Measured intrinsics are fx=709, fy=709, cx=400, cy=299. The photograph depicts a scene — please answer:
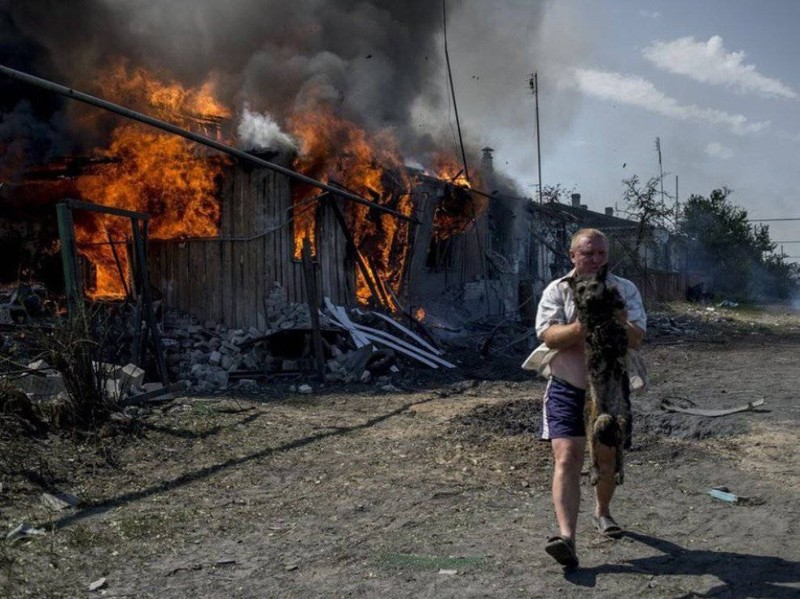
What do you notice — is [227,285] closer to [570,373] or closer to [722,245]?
[570,373]

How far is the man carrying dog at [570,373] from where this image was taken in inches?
144

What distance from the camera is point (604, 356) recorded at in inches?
144

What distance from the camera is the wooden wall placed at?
1318 centimetres

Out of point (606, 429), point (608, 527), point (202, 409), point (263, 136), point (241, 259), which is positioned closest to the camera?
point (606, 429)

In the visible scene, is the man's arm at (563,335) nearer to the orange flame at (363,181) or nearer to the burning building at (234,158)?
the burning building at (234,158)

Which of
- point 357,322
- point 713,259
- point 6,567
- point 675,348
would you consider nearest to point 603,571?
point 6,567

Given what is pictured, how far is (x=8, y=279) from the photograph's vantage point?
46.2 ft

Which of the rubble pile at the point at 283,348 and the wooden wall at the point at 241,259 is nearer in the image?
the rubble pile at the point at 283,348

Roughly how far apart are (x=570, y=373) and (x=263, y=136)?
33.8 feet

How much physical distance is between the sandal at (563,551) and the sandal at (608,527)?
578 millimetres

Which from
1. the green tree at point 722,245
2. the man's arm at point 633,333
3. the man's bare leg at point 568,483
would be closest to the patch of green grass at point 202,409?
the man's bare leg at point 568,483

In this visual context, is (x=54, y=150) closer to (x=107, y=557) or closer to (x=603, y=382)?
(x=107, y=557)

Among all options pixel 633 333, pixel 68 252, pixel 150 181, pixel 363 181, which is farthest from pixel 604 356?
pixel 363 181

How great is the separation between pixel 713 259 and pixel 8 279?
132 feet
